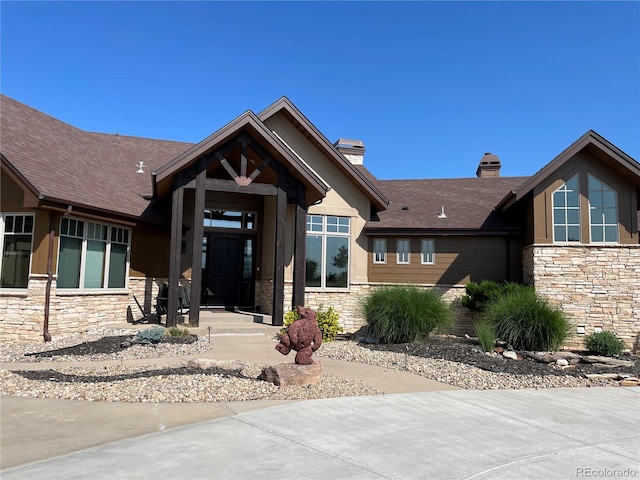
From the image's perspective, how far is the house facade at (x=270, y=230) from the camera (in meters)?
11.4

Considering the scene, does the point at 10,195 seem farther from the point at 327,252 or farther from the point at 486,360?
the point at 486,360

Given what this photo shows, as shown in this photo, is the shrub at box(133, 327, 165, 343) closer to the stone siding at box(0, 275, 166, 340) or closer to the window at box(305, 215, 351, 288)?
the stone siding at box(0, 275, 166, 340)

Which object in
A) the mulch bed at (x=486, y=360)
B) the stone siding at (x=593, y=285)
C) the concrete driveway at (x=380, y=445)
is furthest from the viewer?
the stone siding at (x=593, y=285)

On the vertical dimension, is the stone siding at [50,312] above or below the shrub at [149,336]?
above

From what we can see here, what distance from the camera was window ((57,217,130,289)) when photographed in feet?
38.1

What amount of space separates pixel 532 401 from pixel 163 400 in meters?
5.04

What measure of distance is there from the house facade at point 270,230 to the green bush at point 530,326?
2.22 m

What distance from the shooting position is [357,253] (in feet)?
52.2

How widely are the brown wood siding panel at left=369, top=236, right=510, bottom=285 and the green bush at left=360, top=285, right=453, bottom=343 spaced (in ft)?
12.7

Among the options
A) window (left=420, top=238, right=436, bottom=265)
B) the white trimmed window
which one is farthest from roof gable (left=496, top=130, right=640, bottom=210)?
the white trimmed window

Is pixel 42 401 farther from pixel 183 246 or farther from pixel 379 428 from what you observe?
pixel 183 246

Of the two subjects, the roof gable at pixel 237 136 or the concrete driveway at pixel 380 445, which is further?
the roof gable at pixel 237 136

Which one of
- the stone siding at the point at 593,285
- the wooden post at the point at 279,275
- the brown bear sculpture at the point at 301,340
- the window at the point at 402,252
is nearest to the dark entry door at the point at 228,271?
the wooden post at the point at 279,275

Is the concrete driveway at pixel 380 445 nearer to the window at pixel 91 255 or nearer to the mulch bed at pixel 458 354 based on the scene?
the mulch bed at pixel 458 354
